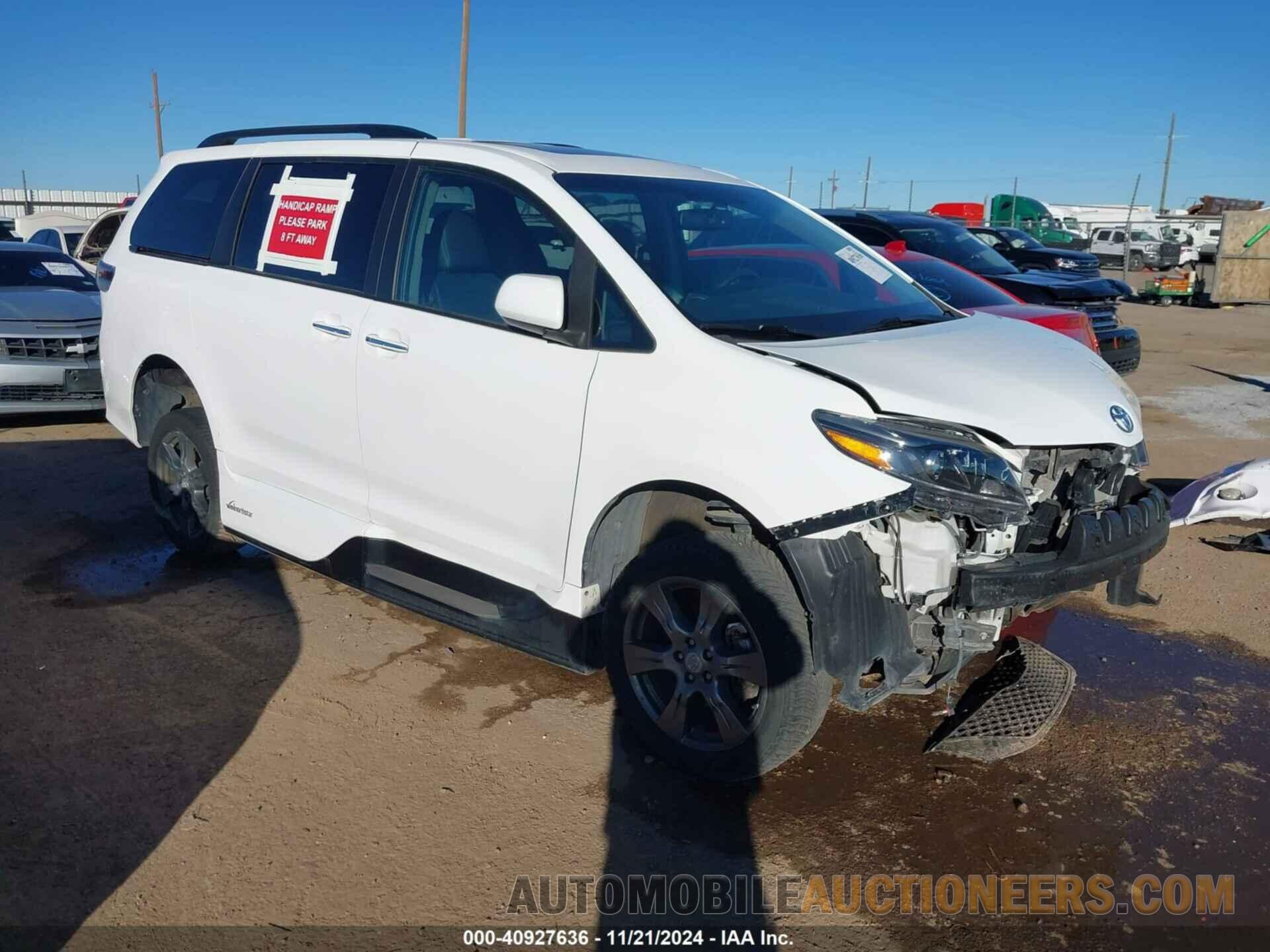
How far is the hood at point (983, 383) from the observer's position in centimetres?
312

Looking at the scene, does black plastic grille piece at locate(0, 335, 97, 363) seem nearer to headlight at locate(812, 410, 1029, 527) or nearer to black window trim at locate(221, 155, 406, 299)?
black window trim at locate(221, 155, 406, 299)

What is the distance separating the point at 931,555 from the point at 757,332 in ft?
3.07

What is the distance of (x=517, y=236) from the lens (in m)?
3.87

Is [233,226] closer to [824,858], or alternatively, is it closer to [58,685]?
[58,685]

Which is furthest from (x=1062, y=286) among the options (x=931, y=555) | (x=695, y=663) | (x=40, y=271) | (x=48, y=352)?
(x=40, y=271)

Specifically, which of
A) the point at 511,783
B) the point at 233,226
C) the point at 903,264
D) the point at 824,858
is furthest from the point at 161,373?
the point at 903,264

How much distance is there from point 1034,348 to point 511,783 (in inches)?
95.8

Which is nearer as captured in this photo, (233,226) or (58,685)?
(58,685)

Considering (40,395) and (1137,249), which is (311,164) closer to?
(40,395)

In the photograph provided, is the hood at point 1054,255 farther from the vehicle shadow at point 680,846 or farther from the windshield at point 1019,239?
the vehicle shadow at point 680,846

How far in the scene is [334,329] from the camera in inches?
164

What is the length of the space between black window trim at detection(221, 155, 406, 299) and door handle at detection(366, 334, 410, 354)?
0.19 m

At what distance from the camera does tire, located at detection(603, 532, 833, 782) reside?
3.20 meters

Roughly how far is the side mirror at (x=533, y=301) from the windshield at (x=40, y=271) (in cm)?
767
